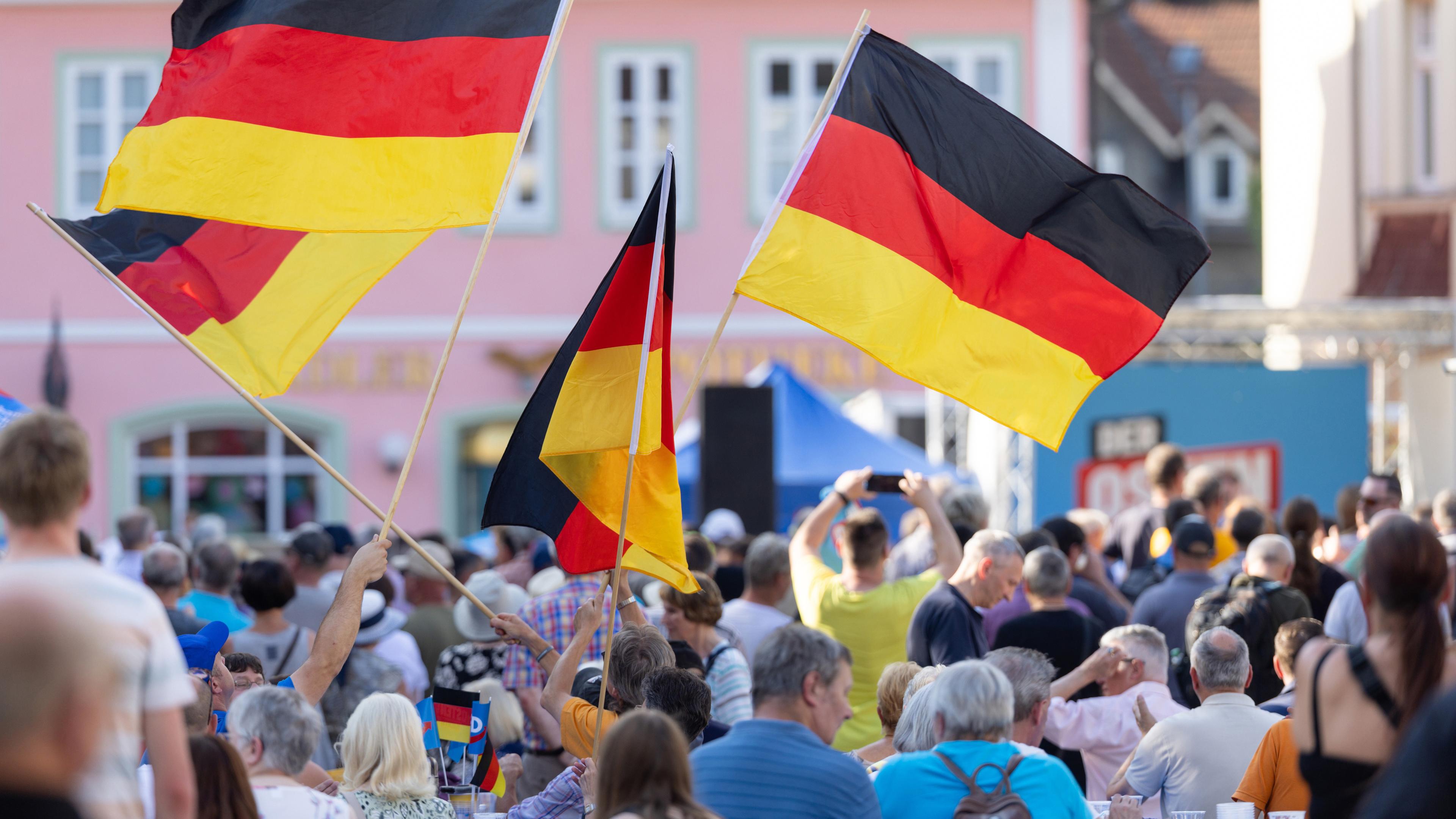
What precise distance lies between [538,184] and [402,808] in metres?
14.2

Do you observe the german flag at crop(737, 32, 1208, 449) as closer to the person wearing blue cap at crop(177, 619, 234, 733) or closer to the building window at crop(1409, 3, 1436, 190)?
the person wearing blue cap at crop(177, 619, 234, 733)

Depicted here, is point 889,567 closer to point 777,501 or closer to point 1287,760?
point 777,501

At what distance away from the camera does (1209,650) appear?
510cm

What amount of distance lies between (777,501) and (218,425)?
8.02 metres

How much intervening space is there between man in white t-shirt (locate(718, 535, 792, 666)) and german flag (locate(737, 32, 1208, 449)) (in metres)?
1.83

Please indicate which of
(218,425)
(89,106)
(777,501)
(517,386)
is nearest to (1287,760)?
(777,501)

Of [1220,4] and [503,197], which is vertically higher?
[1220,4]

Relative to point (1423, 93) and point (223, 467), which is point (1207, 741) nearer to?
point (223, 467)

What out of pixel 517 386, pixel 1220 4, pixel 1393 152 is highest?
pixel 1220 4

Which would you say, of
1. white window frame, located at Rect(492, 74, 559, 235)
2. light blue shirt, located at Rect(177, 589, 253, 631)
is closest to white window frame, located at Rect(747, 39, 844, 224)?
white window frame, located at Rect(492, 74, 559, 235)

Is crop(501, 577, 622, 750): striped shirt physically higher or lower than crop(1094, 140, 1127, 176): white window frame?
lower

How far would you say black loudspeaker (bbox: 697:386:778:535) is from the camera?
11.6 metres

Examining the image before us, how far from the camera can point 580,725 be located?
4.78m

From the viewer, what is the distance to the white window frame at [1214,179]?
121 ft
